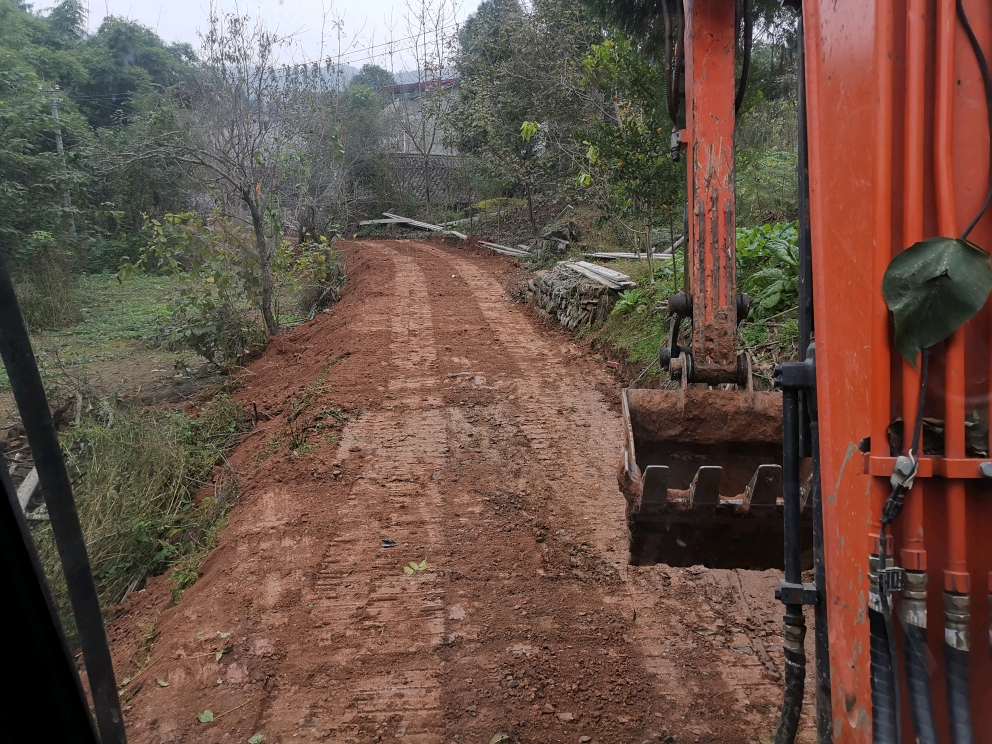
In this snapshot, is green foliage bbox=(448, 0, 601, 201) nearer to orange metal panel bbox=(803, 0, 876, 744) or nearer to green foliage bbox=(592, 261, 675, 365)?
green foliage bbox=(592, 261, 675, 365)

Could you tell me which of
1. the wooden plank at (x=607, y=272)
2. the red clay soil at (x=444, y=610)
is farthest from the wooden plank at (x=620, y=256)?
the red clay soil at (x=444, y=610)

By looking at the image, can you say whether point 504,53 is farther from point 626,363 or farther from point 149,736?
point 149,736

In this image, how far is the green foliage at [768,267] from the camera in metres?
7.25

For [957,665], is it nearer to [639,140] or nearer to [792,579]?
[792,579]

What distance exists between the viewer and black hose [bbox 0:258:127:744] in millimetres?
970

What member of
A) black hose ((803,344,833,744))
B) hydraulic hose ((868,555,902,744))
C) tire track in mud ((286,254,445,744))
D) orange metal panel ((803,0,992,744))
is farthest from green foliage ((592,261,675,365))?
hydraulic hose ((868,555,902,744))

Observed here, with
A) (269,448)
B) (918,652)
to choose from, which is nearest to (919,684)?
(918,652)

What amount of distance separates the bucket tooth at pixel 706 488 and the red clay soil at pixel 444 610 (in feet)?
3.06

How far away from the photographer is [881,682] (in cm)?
137

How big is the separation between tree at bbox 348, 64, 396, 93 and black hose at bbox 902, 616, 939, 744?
33.6 metres

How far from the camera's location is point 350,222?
85.9 ft

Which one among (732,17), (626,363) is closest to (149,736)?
(732,17)

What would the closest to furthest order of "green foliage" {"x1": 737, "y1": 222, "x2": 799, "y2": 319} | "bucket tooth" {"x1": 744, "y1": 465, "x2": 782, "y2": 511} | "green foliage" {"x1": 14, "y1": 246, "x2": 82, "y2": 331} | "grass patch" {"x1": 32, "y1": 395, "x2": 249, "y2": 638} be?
"bucket tooth" {"x1": 744, "y1": 465, "x2": 782, "y2": 511} < "grass patch" {"x1": 32, "y1": 395, "x2": 249, "y2": 638} < "green foliage" {"x1": 737, "y1": 222, "x2": 799, "y2": 319} < "green foliage" {"x1": 14, "y1": 246, "x2": 82, "y2": 331}

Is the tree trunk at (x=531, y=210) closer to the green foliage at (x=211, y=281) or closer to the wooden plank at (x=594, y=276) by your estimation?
the wooden plank at (x=594, y=276)
